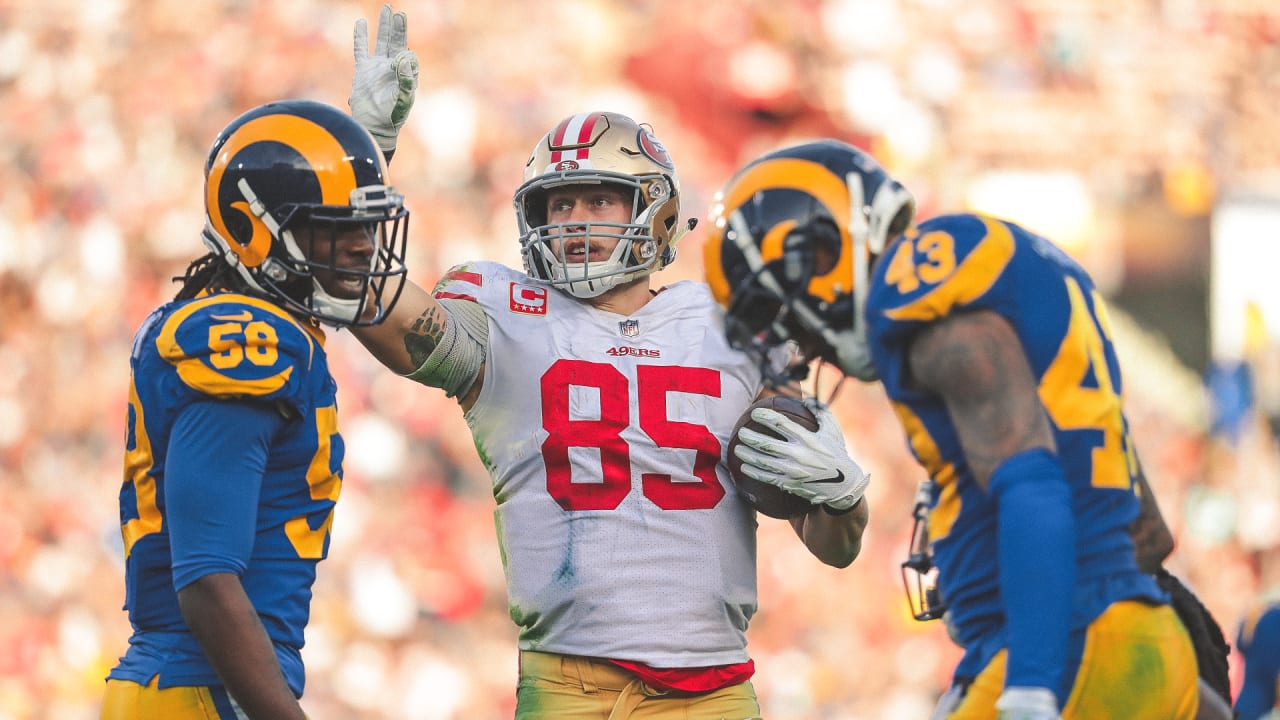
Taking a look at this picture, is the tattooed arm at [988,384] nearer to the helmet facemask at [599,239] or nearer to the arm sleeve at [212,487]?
the arm sleeve at [212,487]

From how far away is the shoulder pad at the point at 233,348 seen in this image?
2.22 metres

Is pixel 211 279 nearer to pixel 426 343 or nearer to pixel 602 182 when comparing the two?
pixel 426 343

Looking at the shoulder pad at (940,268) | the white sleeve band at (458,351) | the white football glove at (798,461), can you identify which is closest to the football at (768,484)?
the white football glove at (798,461)

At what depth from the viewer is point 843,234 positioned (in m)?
2.18

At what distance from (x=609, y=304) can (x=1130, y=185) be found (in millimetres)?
5545

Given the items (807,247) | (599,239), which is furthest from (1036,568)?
Answer: (599,239)

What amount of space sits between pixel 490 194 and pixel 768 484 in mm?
4632

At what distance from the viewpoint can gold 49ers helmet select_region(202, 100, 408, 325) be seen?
2.45 meters

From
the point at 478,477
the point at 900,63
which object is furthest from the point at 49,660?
the point at 900,63

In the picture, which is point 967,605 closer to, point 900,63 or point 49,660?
point 49,660

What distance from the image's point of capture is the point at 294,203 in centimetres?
244

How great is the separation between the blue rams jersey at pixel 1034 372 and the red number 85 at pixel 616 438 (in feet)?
2.66

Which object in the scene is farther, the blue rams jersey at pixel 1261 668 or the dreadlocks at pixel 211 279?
the blue rams jersey at pixel 1261 668

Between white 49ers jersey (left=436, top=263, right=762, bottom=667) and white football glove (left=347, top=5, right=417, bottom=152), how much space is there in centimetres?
37
